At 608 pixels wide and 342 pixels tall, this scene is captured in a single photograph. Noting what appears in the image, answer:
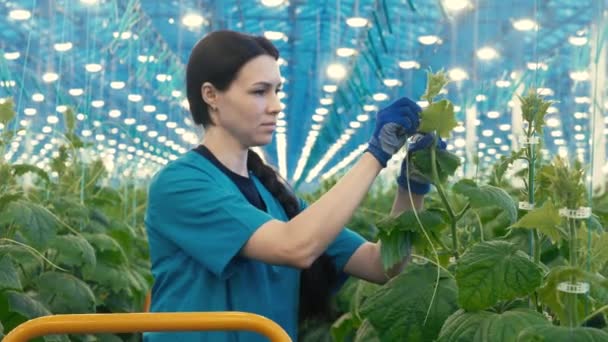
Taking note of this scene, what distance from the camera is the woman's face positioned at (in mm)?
2885

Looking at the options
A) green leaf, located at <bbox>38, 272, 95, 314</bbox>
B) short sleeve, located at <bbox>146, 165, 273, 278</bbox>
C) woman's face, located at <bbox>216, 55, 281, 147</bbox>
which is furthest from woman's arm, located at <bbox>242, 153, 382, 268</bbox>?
green leaf, located at <bbox>38, 272, 95, 314</bbox>

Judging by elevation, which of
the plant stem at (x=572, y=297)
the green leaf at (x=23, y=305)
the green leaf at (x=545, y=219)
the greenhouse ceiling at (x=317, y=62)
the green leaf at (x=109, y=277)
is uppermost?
the greenhouse ceiling at (x=317, y=62)

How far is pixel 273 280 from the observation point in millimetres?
2979

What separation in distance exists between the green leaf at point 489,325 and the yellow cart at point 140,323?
38 centimetres

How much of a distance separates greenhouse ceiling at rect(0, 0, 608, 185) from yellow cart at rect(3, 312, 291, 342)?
0.81 meters

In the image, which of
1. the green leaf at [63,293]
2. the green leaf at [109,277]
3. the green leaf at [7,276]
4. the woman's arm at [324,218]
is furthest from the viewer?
the green leaf at [109,277]

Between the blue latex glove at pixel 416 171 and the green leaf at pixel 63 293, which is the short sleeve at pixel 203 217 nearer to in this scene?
the blue latex glove at pixel 416 171

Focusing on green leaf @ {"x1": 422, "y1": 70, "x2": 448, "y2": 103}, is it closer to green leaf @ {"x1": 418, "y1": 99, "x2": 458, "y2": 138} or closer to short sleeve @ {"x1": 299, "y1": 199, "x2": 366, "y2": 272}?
green leaf @ {"x1": 418, "y1": 99, "x2": 458, "y2": 138}

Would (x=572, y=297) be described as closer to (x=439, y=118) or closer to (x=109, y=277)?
(x=439, y=118)

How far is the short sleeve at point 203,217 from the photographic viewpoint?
2.72 meters

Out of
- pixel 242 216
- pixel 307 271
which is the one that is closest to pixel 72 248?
pixel 307 271

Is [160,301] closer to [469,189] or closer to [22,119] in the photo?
[469,189]

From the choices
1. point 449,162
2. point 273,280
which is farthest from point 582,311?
point 273,280

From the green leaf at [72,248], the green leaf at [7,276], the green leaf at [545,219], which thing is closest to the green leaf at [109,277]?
the green leaf at [72,248]
